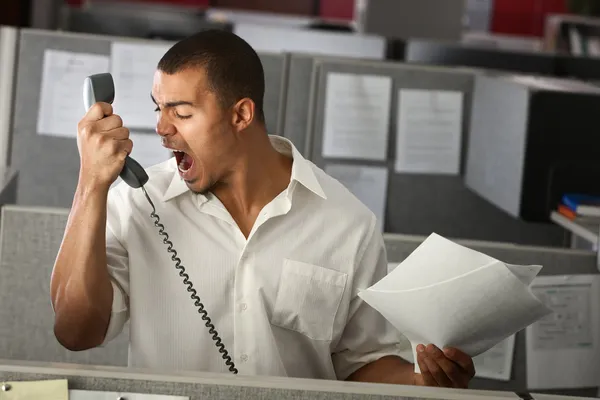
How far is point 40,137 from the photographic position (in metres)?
2.53

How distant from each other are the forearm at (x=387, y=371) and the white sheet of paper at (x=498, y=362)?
44cm

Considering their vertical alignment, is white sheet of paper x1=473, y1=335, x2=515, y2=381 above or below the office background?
below

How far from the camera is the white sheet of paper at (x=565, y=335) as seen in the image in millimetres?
1896

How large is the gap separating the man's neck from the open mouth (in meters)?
0.08

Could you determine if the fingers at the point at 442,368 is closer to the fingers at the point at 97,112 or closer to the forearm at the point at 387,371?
the forearm at the point at 387,371

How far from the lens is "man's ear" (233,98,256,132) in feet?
4.88

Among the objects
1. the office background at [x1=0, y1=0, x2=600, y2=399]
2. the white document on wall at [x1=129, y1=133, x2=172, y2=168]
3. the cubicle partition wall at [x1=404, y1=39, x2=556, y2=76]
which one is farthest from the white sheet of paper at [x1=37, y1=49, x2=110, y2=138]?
the cubicle partition wall at [x1=404, y1=39, x2=556, y2=76]

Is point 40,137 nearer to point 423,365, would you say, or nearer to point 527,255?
point 527,255

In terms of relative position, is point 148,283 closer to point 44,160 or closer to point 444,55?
point 44,160

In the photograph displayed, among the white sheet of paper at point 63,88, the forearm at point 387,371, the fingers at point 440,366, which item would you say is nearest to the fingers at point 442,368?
the fingers at point 440,366

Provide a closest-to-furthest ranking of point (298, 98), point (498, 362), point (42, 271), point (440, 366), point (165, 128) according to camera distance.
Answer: point (440, 366) → point (165, 128) → point (42, 271) → point (498, 362) → point (298, 98)

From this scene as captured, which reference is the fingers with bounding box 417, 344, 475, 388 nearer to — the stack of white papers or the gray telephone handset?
the stack of white papers

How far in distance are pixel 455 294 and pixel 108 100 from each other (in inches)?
23.8

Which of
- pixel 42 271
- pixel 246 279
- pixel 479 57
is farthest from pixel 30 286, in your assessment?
pixel 479 57
